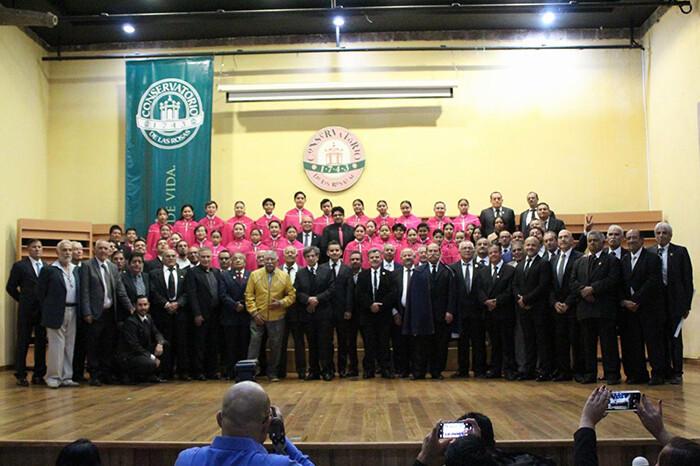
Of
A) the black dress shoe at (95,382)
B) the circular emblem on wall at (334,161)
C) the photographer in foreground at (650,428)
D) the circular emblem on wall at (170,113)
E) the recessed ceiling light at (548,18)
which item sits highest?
the recessed ceiling light at (548,18)

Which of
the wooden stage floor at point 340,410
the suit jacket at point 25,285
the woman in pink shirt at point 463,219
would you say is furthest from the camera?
the woman in pink shirt at point 463,219

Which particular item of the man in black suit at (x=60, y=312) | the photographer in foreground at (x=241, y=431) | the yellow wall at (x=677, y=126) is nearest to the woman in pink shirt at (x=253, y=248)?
the man in black suit at (x=60, y=312)

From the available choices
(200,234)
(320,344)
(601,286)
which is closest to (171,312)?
(200,234)

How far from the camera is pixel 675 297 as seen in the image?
252 inches

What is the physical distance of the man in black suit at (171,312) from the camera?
7465 millimetres

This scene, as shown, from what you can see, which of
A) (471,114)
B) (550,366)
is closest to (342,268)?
(550,366)

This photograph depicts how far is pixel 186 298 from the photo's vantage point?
24.7 ft

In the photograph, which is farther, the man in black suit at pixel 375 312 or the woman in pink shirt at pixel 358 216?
the woman in pink shirt at pixel 358 216

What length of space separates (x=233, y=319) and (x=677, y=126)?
5.97 metres

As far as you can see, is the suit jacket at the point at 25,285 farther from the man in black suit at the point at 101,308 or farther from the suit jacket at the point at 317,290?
the suit jacket at the point at 317,290

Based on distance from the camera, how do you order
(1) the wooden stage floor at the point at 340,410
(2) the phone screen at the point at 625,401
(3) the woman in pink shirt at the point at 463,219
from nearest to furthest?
(2) the phone screen at the point at 625,401
(1) the wooden stage floor at the point at 340,410
(3) the woman in pink shirt at the point at 463,219

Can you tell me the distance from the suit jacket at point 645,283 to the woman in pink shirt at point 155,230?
5.61 m

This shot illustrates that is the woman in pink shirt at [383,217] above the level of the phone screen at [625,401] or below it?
above

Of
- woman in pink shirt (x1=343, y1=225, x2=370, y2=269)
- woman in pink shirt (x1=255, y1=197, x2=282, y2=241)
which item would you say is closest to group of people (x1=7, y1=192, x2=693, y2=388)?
woman in pink shirt (x1=343, y1=225, x2=370, y2=269)
